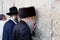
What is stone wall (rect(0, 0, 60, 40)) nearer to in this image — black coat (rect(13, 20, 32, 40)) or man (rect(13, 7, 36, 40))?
man (rect(13, 7, 36, 40))

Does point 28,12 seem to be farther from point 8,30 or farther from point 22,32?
point 8,30

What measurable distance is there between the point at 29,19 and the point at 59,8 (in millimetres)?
457

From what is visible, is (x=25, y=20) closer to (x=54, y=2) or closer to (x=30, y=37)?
(x=30, y=37)

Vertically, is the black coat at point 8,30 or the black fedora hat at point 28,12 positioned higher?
Answer: the black fedora hat at point 28,12

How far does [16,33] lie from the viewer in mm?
2875

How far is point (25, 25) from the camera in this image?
2797mm

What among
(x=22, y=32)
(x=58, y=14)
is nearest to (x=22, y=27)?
(x=22, y=32)

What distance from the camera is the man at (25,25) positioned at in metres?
2.76

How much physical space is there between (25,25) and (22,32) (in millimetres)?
95

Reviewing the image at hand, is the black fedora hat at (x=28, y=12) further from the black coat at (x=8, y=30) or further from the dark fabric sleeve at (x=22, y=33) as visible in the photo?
the black coat at (x=8, y=30)

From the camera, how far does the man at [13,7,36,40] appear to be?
2.76 metres

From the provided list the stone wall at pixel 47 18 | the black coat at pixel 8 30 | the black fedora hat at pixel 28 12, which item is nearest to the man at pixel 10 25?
the black coat at pixel 8 30

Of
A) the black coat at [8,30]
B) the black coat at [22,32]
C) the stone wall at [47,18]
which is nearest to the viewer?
the stone wall at [47,18]

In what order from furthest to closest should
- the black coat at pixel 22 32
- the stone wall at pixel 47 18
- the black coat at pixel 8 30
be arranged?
the black coat at pixel 8 30 → the black coat at pixel 22 32 → the stone wall at pixel 47 18
